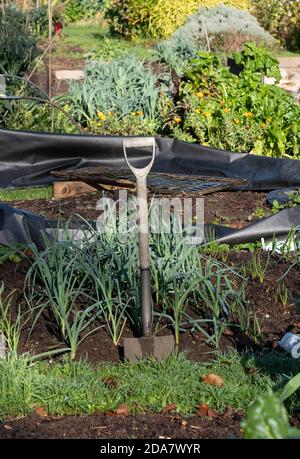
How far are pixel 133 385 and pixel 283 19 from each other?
14.9 m

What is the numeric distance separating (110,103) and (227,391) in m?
5.94

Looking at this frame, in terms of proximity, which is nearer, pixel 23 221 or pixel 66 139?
pixel 23 221

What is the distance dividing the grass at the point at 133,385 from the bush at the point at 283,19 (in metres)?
14.0

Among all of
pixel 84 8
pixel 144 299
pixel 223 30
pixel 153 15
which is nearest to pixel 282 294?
pixel 144 299

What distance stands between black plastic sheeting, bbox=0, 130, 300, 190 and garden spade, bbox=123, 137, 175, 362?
136 inches

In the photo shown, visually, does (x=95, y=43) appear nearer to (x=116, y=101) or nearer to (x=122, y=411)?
(x=116, y=101)

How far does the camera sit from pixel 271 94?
27.3ft

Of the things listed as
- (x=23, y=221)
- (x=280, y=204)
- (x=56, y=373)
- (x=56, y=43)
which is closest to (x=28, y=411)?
(x=56, y=373)

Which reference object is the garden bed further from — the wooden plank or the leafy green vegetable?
the leafy green vegetable

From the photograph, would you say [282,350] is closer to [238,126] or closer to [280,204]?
[280,204]

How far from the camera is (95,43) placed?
54.0 ft

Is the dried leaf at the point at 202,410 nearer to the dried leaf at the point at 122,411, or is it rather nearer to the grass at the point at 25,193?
the dried leaf at the point at 122,411

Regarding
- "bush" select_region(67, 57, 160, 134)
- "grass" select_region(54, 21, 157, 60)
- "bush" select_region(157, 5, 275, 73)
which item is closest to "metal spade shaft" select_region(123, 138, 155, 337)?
"bush" select_region(67, 57, 160, 134)

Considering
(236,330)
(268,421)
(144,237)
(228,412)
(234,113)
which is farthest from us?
(234,113)
